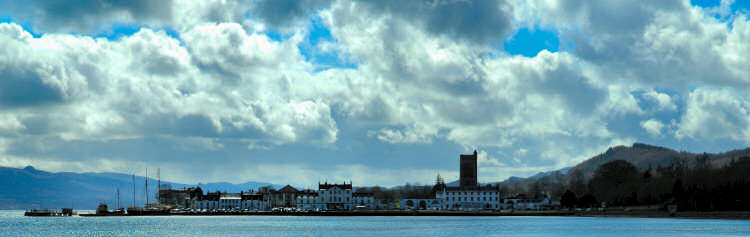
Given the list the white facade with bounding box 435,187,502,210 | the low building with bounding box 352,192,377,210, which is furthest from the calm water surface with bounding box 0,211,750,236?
the low building with bounding box 352,192,377,210

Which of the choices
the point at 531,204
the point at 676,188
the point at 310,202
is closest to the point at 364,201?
the point at 310,202

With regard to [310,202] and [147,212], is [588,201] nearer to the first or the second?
[310,202]

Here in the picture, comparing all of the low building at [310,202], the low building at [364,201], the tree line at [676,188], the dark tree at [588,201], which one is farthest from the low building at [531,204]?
the low building at [310,202]

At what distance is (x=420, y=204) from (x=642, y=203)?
53654 millimetres

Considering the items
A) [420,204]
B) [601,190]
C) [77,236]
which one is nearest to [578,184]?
[601,190]

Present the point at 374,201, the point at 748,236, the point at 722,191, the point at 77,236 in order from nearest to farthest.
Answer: the point at 748,236, the point at 77,236, the point at 722,191, the point at 374,201

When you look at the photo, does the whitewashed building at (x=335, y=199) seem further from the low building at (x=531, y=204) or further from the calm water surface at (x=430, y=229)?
the calm water surface at (x=430, y=229)

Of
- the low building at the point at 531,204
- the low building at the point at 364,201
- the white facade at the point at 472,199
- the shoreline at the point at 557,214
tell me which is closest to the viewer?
the shoreline at the point at 557,214

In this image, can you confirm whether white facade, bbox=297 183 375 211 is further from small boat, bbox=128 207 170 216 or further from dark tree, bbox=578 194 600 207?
dark tree, bbox=578 194 600 207

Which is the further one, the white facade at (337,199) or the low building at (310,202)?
the low building at (310,202)

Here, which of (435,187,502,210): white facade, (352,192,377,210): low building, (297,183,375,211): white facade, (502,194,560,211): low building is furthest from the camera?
(352,192,377,210): low building

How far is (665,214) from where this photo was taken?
12925 centimetres

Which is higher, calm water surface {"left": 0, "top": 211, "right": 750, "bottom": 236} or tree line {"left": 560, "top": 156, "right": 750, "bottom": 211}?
tree line {"left": 560, "top": 156, "right": 750, "bottom": 211}

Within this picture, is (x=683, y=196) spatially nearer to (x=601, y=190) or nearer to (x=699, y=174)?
(x=699, y=174)
